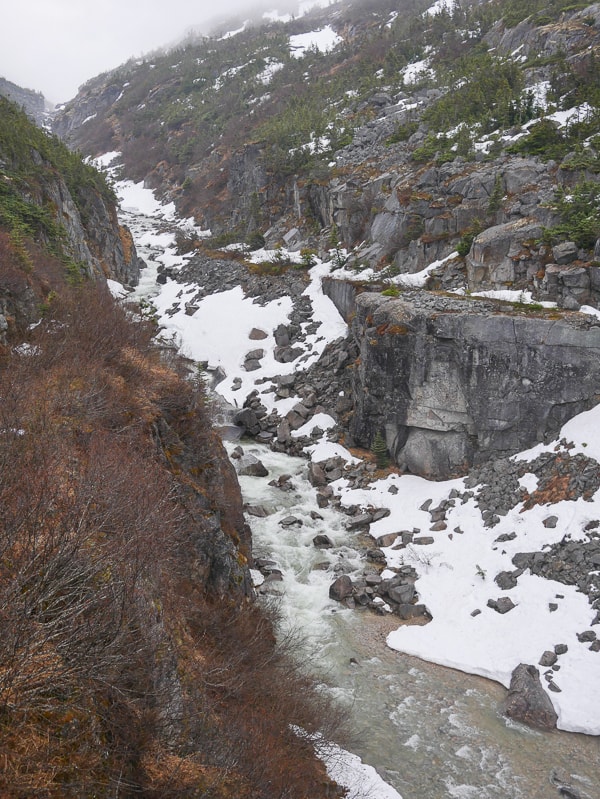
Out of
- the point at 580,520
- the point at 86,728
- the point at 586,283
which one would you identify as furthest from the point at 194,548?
the point at 586,283

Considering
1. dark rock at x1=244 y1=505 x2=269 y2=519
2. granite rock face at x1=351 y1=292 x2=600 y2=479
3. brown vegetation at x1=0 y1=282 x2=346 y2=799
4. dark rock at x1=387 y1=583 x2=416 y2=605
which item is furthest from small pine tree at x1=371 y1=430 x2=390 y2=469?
brown vegetation at x1=0 y1=282 x2=346 y2=799

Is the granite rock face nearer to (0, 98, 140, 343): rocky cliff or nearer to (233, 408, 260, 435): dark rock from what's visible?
(233, 408, 260, 435): dark rock

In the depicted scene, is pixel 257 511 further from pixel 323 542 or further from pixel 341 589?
pixel 341 589

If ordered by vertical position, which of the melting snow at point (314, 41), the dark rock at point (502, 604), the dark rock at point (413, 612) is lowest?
the dark rock at point (413, 612)

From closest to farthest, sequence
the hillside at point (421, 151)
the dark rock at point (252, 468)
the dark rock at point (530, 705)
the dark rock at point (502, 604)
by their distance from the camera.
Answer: the dark rock at point (530, 705), the dark rock at point (502, 604), the dark rock at point (252, 468), the hillside at point (421, 151)

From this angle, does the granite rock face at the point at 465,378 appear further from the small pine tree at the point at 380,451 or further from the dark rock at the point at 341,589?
the dark rock at the point at 341,589

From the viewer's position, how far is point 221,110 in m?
74.9

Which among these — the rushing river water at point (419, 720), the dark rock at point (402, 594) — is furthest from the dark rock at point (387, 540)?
the dark rock at point (402, 594)

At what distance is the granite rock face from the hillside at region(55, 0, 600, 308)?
2302mm

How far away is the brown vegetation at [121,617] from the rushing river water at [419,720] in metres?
1.86

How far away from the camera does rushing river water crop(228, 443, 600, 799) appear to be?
942cm

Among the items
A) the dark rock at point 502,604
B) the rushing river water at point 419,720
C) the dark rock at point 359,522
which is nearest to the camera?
the rushing river water at point 419,720

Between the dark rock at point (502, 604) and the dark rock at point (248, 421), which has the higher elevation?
the dark rock at point (248, 421)

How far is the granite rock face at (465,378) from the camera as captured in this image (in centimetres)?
1728
